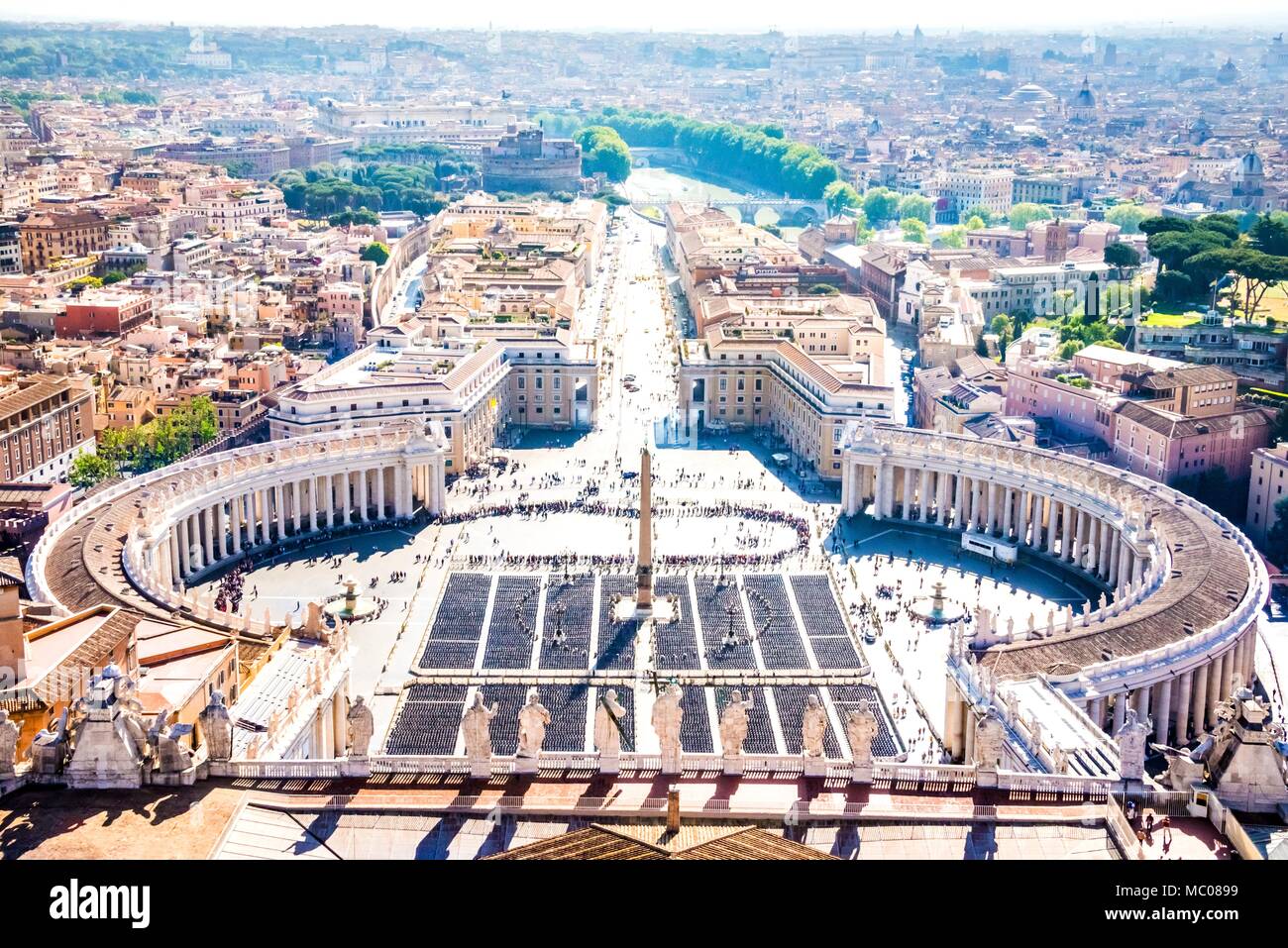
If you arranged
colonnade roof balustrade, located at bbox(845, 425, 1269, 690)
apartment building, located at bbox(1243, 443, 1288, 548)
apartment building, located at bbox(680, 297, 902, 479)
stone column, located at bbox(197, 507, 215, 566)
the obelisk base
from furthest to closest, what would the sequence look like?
apartment building, located at bbox(680, 297, 902, 479) < apartment building, located at bbox(1243, 443, 1288, 548) < stone column, located at bbox(197, 507, 215, 566) < the obelisk base < colonnade roof balustrade, located at bbox(845, 425, 1269, 690)

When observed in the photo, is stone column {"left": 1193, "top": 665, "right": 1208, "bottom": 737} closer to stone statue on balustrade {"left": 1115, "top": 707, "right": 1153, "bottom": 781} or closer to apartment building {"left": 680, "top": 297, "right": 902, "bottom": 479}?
stone statue on balustrade {"left": 1115, "top": 707, "right": 1153, "bottom": 781}

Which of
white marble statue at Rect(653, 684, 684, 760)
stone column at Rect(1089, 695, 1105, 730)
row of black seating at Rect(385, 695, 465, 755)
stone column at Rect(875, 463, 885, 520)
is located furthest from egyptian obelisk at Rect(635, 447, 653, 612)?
white marble statue at Rect(653, 684, 684, 760)

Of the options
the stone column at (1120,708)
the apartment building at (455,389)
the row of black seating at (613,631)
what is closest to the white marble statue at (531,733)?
the stone column at (1120,708)

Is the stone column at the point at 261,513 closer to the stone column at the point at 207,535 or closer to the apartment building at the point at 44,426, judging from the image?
the stone column at the point at 207,535

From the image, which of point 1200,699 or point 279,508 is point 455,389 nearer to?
point 279,508
